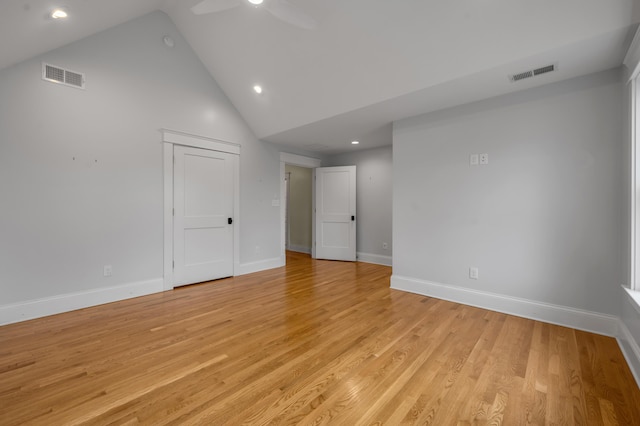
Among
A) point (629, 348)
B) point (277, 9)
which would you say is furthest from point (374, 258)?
point (277, 9)

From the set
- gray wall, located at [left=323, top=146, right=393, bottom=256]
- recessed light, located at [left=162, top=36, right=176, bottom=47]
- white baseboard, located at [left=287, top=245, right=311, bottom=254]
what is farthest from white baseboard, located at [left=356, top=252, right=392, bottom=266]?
recessed light, located at [left=162, top=36, right=176, bottom=47]

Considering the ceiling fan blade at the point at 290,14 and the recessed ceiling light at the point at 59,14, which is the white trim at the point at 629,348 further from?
the recessed ceiling light at the point at 59,14

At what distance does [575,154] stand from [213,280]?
495 centimetres

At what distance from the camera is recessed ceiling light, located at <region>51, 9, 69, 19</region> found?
253 centimetres

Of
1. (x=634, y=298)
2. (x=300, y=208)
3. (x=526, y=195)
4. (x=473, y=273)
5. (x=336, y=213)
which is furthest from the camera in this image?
(x=300, y=208)

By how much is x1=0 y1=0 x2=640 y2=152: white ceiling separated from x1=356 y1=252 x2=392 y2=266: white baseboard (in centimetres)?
271

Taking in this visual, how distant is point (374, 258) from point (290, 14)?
15.0ft

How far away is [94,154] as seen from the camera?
336cm

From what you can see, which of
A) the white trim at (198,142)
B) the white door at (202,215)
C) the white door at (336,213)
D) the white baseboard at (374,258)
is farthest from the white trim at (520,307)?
the white trim at (198,142)

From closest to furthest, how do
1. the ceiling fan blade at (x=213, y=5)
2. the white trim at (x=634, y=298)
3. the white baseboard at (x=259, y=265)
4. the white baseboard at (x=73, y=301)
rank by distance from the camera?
the white trim at (x=634, y=298)
the ceiling fan blade at (x=213, y=5)
the white baseboard at (x=73, y=301)
the white baseboard at (x=259, y=265)

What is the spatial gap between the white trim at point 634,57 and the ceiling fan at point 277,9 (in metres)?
2.57

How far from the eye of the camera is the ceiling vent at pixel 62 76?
9.98 feet

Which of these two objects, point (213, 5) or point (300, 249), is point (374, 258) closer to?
point (300, 249)

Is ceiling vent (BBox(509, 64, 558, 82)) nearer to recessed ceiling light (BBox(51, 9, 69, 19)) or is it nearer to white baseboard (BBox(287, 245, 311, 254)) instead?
recessed ceiling light (BBox(51, 9, 69, 19))
